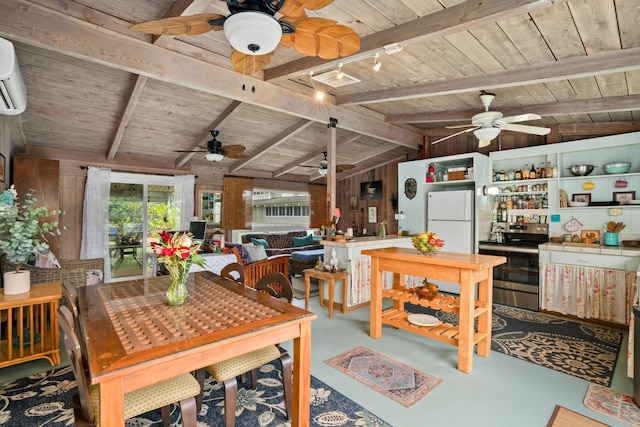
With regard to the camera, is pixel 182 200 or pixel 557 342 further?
pixel 182 200

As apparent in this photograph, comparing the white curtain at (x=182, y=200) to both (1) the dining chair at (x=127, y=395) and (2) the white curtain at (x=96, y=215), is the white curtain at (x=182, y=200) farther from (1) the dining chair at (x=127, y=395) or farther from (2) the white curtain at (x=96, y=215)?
(1) the dining chair at (x=127, y=395)

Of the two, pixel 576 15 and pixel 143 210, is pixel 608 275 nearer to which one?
pixel 576 15

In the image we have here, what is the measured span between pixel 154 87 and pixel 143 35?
1264 millimetres

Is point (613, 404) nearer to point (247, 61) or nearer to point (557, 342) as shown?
point (557, 342)

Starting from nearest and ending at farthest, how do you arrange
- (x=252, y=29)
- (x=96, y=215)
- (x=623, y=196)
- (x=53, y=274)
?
(x=252, y=29)
(x=53, y=274)
(x=623, y=196)
(x=96, y=215)

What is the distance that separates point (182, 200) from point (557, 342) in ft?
21.1

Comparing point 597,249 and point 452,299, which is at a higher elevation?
point 597,249

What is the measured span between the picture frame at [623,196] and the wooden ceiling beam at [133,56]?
3903 mm

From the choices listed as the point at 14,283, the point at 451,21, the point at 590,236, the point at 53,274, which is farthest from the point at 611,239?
the point at 53,274

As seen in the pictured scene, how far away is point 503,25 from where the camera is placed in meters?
2.43

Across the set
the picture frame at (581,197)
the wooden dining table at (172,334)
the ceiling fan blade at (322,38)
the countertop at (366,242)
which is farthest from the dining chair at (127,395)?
the picture frame at (581,197)

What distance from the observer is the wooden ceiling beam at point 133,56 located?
2428 millimetres

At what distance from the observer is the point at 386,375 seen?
2578mm

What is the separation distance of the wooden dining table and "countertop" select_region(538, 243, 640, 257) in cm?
378
